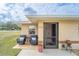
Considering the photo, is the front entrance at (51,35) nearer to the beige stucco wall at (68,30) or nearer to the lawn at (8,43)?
the beige stucco wall at (68,30)

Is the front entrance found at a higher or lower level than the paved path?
higher

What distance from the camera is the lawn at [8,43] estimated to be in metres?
9.03

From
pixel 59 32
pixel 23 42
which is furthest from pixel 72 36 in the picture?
pixel 23 42

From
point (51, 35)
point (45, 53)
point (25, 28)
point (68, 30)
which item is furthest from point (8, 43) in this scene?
point (68, 30)

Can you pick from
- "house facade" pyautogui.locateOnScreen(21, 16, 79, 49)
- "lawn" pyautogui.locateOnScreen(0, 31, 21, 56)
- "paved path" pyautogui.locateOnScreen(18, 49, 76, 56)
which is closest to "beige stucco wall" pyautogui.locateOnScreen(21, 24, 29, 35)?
"house facade" pyautogui.locateOnScreen(21, 16, 79, 49)

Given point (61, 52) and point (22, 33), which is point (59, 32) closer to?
point (61, 52)

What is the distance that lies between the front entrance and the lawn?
3.62 ft

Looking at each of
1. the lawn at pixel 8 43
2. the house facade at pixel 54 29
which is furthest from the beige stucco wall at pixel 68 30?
the lawn at pixel 8 43

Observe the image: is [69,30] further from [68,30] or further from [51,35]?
[51,35]

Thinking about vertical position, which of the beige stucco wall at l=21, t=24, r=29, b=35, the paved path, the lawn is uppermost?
the beige stucco wall at l=21, t=24, r=29, b=35

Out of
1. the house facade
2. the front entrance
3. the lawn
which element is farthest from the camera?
the front entrance

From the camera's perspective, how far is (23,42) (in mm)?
9078

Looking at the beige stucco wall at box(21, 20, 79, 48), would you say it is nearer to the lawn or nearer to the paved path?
the lawn

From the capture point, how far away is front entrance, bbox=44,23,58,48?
953 cm
